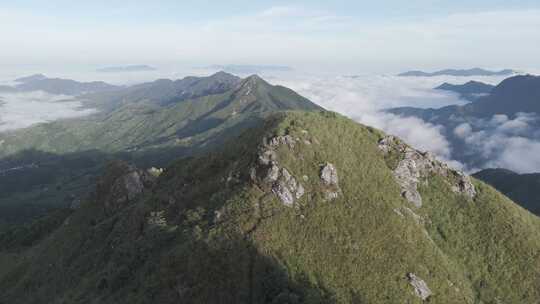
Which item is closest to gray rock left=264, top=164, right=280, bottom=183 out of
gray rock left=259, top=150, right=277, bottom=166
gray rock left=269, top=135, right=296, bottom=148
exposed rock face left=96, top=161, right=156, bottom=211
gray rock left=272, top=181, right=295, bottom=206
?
gray rock left=272, top=181, right=295, bottom=206

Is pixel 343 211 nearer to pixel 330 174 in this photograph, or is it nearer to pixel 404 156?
pixel 330 174

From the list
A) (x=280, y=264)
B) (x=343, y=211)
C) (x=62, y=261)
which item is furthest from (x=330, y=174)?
(x=62, y=261)

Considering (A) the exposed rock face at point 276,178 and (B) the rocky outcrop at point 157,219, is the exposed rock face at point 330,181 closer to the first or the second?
(A) the exposed rock face at point 276,178

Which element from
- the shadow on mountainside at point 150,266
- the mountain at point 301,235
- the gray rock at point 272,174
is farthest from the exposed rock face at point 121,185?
the gray rock at point 272,174

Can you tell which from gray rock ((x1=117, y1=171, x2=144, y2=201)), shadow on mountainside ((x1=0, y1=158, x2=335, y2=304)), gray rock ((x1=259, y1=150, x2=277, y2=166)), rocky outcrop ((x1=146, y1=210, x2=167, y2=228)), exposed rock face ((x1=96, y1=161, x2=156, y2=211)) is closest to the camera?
shadow on mountainside ((x1=0, y1=158, x2=335, y2=304))

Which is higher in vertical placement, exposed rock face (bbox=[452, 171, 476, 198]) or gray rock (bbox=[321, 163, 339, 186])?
gray rock (bbox=[321, 163, 339, 186])

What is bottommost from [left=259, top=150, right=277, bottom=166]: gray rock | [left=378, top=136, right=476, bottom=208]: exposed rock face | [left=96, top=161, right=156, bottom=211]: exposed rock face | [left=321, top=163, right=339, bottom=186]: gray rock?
[left=96, top=161, right=156, bottom=211]: exposed rock face

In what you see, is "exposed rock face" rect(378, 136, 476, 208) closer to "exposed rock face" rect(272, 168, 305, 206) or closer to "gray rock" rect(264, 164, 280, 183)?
"exposed rock face" rect(272, 168, 305, 206)
